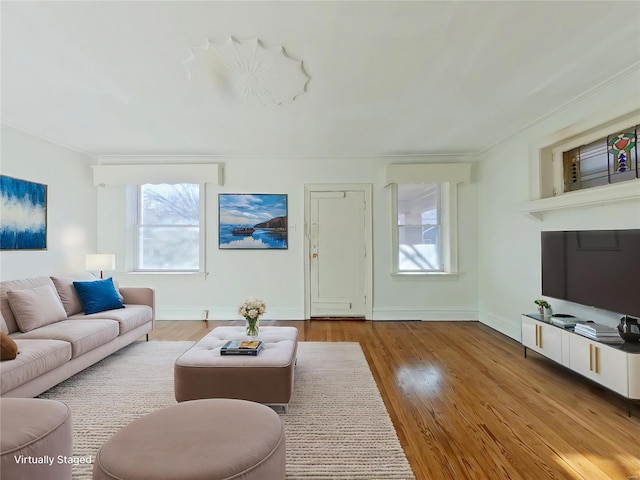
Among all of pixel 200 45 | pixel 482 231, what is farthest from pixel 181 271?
pixel 482 231

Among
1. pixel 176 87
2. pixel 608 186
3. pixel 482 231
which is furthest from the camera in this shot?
pixel 482 231

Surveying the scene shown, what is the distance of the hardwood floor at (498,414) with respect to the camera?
1.63 meters

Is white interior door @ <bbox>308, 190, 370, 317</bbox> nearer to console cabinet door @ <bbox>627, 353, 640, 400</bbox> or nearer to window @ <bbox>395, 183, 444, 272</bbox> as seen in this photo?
window @ <bbox>395, 183, 444, 272</bbox>

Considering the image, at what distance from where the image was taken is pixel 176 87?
2.55 meters

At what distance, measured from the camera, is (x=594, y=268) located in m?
2.51

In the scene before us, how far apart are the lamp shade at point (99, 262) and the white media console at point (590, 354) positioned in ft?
15.9

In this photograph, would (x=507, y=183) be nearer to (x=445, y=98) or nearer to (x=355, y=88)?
(x=445, y=98)

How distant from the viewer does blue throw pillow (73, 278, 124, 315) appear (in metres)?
3.21

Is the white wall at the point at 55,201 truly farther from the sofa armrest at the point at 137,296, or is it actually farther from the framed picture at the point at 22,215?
the sofa armrest at the point at 137,296

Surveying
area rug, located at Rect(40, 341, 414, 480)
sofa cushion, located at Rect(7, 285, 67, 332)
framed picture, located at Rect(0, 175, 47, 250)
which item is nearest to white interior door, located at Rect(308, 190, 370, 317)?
area rug, located at Rect(40, 341, 414, 480)

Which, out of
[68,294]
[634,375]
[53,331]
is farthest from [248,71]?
[634,375]

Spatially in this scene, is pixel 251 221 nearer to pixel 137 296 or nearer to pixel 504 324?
pixel 137 296

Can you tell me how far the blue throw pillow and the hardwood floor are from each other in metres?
2.80

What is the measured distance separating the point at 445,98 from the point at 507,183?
5.69 feet
